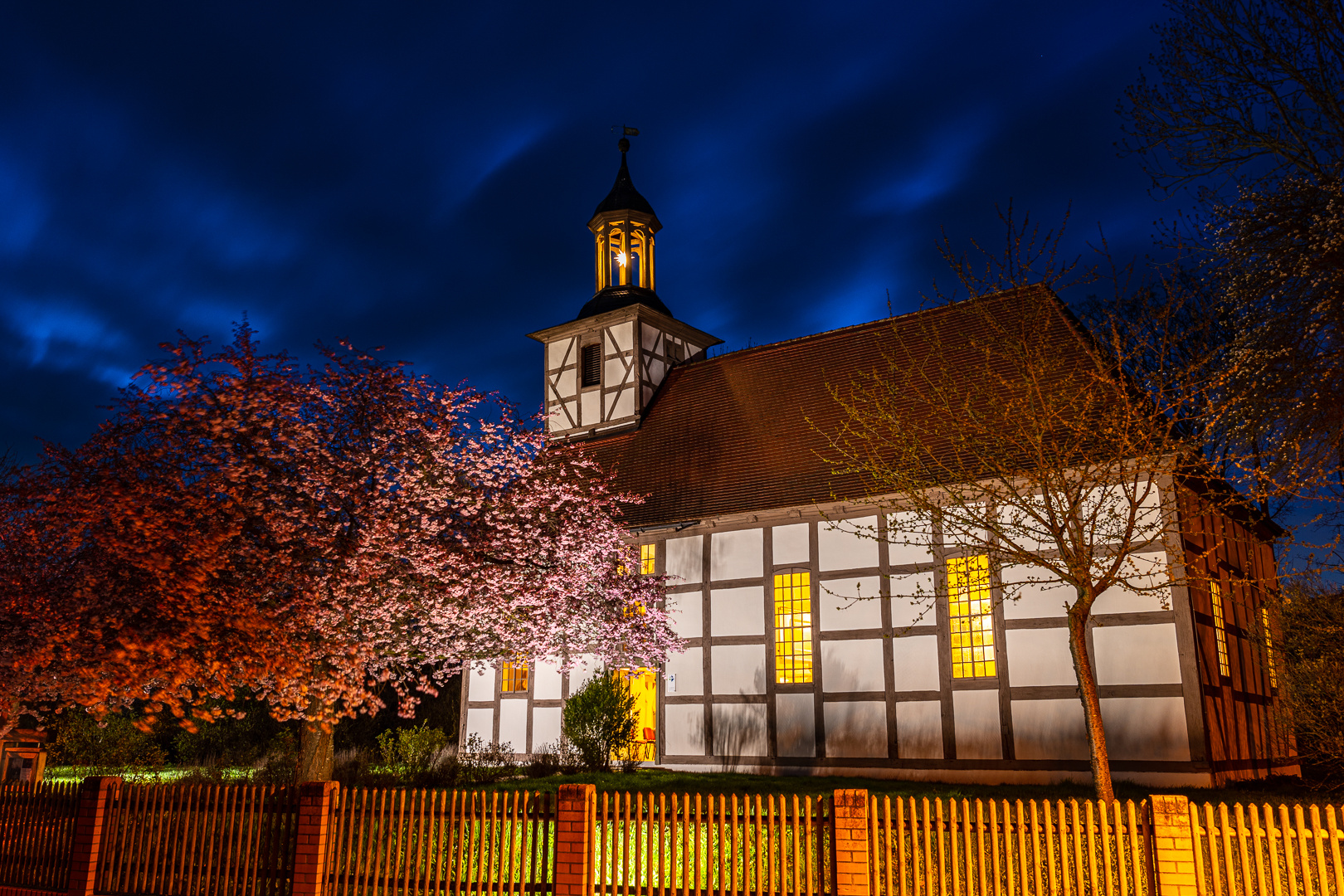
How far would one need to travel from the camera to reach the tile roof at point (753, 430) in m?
21.3

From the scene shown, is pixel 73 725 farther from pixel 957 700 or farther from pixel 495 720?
pixel 957 700

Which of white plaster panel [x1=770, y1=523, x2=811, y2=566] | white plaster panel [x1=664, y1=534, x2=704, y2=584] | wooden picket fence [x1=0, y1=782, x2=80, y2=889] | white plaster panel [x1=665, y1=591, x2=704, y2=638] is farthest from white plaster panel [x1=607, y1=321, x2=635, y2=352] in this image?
wooden picket fence [x1=0, y1=782, x2=80, y2=889]

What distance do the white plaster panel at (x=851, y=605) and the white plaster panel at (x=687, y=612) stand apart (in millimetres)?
2900

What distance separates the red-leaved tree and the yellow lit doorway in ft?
17.7

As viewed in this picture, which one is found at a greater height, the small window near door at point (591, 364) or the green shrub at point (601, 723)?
the small window near door at point (591, 364)

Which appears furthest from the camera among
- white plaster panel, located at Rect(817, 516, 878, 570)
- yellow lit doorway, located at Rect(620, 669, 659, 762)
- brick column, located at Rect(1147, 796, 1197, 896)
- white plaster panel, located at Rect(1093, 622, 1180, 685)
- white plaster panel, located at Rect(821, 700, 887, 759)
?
yellow lit doorway, located at Rect(620, 669, 659, 762)

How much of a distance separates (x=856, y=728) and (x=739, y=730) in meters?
2.58

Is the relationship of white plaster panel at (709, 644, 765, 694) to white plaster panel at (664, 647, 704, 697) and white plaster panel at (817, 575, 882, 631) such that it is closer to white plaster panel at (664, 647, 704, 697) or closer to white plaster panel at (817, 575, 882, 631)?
white plaster panel at (664, 647, 704, 697)

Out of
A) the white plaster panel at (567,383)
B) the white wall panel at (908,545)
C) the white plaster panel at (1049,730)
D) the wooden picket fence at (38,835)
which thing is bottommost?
the wooden picket fence at (38,835)

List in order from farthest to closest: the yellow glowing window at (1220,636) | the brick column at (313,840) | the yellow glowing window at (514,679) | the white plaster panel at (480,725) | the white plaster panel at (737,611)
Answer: the white plaster panel at (480,725) < the yellow glowing window at (514,679) < the white plaster panel at (737,611) < the yellow glowing window at (1220,636) < the brick column at (313,840)

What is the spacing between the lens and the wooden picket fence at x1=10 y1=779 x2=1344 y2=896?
26.3ft

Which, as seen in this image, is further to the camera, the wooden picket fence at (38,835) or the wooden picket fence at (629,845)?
the wooden picket fence at (38,835)

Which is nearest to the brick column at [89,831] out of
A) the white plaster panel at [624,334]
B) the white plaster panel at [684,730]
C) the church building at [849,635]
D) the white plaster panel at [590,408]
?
the church building at [849,635]

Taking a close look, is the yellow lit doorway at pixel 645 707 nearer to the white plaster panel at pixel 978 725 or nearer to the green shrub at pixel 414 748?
the green shrub at pixel 414 748
